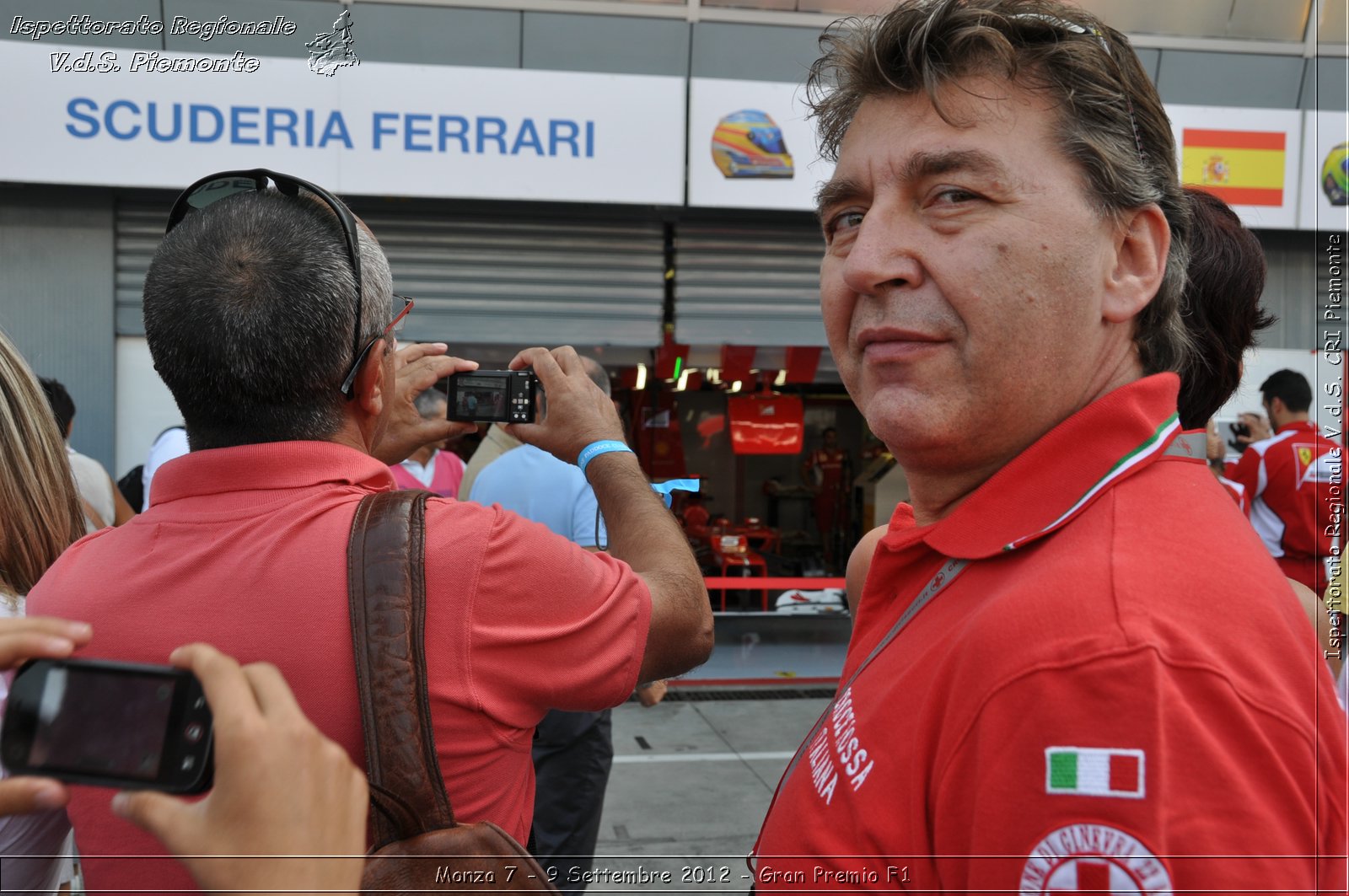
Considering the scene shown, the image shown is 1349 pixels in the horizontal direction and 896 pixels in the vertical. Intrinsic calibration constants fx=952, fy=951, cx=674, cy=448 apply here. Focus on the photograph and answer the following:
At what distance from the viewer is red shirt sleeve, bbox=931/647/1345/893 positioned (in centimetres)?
80

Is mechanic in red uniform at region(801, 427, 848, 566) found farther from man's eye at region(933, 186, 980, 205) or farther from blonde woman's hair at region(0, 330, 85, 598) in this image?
man's eye at region(933, 186, 980, 205)

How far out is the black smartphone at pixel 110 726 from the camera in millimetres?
852

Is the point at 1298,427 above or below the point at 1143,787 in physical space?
above

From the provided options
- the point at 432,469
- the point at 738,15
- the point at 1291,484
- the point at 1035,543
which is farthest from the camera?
the point at 738,15

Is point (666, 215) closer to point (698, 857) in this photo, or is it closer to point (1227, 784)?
point (698, 857)

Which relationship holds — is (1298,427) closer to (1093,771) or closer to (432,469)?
(432,469)

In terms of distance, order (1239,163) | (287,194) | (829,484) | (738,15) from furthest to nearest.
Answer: (829,484) < (1239,163) < (738,15) < (287,194)

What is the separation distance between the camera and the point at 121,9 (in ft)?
23.7

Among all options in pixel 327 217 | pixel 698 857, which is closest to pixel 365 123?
pixel 698 857

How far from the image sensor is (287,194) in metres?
1.62

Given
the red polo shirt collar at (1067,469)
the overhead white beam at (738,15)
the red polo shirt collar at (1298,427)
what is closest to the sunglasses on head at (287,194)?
the red polo shirt collar at (1067,469)

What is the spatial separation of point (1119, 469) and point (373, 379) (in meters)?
1.20

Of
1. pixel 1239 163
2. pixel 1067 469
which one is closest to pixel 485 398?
pixel 1067 469

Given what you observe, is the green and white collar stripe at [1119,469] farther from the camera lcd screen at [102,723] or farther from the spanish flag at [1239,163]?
the spanish flag at [1239,163]
